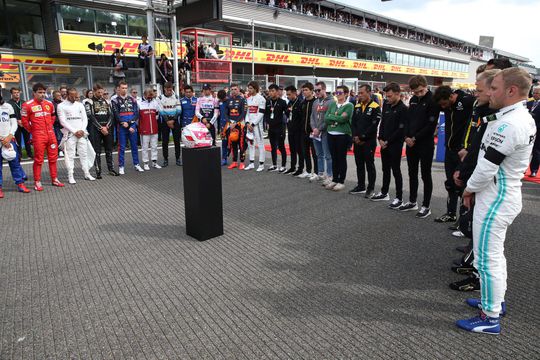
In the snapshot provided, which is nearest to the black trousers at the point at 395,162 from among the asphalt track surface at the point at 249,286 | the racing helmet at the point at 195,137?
the asphalt track surface at the point at 249,286

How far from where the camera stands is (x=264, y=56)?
96.2 ft

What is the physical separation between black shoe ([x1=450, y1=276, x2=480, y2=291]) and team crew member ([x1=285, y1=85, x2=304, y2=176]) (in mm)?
5020

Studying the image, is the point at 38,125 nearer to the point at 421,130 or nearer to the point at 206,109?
the point at 206,109

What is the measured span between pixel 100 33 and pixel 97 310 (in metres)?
21.7

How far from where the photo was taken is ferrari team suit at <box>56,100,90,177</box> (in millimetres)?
7152

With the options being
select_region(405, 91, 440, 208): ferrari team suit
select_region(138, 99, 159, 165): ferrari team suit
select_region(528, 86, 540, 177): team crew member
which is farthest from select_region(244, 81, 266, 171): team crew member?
select_region(528, 86, 540, 177): team crew member

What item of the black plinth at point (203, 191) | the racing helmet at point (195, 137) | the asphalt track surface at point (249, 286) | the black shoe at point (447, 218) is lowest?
the asphalt track surface at point (249, 286)

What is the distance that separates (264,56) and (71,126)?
2423 cm

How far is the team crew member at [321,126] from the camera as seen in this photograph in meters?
6.85

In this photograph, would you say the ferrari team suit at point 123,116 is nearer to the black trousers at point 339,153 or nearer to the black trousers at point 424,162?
the black trousers at point 339,153

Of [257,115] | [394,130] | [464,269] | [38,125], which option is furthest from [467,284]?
[38,125]

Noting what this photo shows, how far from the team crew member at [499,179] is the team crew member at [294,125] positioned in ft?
17.3

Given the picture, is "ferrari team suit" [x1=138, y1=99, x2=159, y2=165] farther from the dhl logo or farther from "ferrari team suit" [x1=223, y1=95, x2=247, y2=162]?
the dhl logo

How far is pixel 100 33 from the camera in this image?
20375 mm
